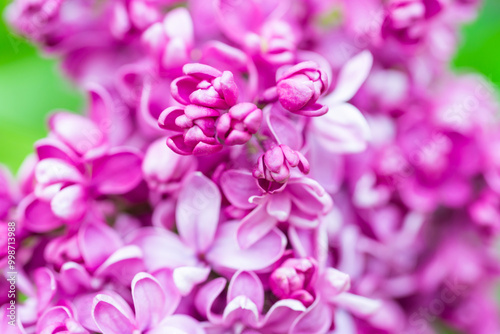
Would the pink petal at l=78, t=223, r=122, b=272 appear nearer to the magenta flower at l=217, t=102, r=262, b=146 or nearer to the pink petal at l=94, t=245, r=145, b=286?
the pink petal at l=94, t=245, r=145, b=286

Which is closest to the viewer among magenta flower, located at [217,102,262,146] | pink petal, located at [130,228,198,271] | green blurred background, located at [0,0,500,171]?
magenta flower, located at [217,102,262,146]

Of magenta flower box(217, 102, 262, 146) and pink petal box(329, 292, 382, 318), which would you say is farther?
pink petal box(329, 292, 382, 318)

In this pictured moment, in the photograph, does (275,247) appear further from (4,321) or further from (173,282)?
(4,321)

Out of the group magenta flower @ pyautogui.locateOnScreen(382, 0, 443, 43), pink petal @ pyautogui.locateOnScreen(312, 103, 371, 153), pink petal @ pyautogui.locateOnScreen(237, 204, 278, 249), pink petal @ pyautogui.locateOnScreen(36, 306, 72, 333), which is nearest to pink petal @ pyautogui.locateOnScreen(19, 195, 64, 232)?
pink petal @ pyautogui.locateOnScreen(36, 306, 72, 333)

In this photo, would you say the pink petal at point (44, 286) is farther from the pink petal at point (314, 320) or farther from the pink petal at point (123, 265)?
the pink petal at point (314, 320)

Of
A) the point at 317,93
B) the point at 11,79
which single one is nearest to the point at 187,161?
the point at 317,93

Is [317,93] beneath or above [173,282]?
above
